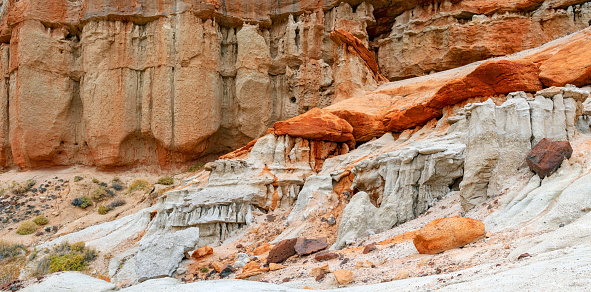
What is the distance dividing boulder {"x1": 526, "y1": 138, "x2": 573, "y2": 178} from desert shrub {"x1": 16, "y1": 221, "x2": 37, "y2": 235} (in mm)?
23152

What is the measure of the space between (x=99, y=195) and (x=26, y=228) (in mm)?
3986

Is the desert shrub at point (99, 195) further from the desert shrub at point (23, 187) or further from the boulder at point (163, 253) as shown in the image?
the boulder at point (163, 253)

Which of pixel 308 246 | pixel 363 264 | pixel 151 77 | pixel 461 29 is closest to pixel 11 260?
pixel 151 77

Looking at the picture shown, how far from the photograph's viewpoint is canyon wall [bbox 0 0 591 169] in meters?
26.9

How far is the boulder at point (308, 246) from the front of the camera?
33.0ft

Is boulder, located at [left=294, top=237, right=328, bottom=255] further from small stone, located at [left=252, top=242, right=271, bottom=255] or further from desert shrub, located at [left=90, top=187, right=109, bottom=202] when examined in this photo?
desert shrub, located at [left=90, top=187, right=109, bottom=202]

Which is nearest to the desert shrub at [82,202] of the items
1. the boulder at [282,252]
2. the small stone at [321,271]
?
the boulder at [282,252]

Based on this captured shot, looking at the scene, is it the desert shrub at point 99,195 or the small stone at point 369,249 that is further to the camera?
the desert shrub at point 99,195

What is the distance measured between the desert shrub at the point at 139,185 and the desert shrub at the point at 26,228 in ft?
16.9

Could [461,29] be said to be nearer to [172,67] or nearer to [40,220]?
[172,67]

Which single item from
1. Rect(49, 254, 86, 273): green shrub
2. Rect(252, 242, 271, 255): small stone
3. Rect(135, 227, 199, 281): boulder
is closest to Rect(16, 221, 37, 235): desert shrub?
Rect(49, 254, 86, 273): green shrub

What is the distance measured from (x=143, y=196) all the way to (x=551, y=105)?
2103 cm

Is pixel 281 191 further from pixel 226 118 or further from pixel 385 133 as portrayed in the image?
pixel 226 118

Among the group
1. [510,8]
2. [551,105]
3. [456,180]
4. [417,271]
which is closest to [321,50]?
[510,8]
